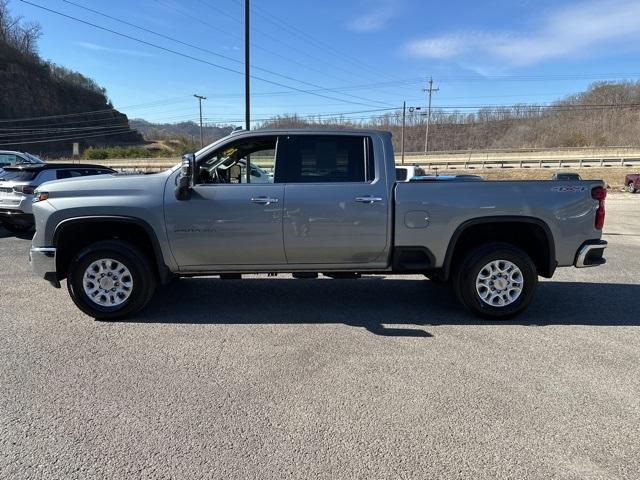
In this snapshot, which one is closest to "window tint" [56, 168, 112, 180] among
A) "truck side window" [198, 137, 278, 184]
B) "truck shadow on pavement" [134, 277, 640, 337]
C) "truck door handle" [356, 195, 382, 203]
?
"truck shadow on pavement" [134, 277, 640, 337]

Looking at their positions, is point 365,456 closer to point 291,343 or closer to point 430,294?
point 291,343

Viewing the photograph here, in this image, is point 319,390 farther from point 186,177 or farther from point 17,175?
point 17,175

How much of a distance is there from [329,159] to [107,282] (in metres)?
2.68

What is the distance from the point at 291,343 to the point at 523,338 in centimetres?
227

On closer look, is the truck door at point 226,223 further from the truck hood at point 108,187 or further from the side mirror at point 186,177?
the truck hood at point 108,187

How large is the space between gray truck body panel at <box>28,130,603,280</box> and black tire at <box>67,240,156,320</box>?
0.26 m

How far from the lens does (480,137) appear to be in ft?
409

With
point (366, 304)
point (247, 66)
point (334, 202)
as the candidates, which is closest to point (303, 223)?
point (334, 202)

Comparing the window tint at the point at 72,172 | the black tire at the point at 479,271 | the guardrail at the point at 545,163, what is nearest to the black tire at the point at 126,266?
the black tire at the point at 479,271

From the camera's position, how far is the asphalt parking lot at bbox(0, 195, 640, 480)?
8.68ft

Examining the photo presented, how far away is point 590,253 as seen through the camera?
4.89 metres

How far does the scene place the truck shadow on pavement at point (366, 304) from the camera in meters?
4.97

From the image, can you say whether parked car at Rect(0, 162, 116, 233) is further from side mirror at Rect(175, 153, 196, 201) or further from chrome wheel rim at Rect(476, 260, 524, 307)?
chrome wheel rim at Rect(476, 260, 524, 307)

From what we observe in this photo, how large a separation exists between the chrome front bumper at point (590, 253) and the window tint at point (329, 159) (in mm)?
2380
